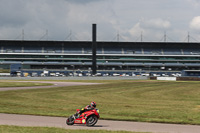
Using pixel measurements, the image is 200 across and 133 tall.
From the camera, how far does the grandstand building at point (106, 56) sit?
543ft

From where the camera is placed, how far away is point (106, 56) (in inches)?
6629

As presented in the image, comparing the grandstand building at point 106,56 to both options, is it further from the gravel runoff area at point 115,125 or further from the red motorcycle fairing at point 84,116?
the red motorcycle fairing at point 84,116

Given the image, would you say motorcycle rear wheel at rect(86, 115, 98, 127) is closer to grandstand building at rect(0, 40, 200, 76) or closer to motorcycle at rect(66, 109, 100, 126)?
motorcycle at rect(66, 109, 100, 126)

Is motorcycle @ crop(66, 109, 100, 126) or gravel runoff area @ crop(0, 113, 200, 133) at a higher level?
motorcycle @ crop(66, 109, 100, 126)

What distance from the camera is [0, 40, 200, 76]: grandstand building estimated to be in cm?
16562

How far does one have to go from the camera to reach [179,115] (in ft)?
68.8

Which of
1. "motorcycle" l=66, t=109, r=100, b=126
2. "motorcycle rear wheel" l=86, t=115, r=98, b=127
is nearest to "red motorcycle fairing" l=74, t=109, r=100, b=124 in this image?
"motorcycle" l=66, t=109, r=100, b=126

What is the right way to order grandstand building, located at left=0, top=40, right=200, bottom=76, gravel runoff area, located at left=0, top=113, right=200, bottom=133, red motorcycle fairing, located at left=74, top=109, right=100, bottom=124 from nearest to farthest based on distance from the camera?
gravel runoff area, located at left=0, top=113, right=200, bottom=133
red motorcycle fairing, located at left=74, top=109, right=100, bottom=124
grandstand building, located at left=0, top=40, right=200, bottom=76

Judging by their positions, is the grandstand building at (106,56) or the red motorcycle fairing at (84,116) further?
the grandstand building at (106,56)

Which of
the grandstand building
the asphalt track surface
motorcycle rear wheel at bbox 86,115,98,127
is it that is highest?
the grandstand building

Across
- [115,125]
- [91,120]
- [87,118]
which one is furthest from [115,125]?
[87,118]

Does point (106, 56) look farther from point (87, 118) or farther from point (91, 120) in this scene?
point (87, 118)

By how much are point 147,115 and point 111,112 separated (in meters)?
2.89

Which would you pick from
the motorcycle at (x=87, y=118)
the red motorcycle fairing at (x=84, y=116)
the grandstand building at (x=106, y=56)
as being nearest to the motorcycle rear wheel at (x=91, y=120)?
the motorcycle at (x=87, y=118)
